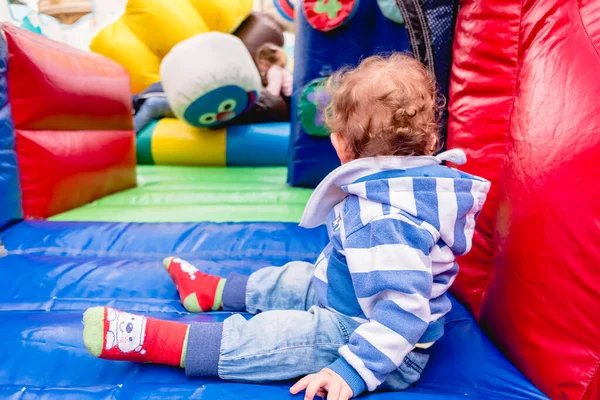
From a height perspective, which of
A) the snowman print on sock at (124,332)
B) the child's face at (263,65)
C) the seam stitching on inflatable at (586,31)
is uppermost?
the seam stitching on inflatable at (586,31)

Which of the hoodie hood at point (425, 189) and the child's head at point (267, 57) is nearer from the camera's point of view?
the hoodie hood at point (425, 189)

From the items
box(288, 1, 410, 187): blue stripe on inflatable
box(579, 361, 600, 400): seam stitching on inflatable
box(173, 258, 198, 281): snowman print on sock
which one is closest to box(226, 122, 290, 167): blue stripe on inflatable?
box(288, 1, 410, 187): blue stripe on inflatable

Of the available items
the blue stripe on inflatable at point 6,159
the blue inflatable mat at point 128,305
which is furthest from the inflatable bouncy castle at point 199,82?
the blue inflatable mat at point 128,305

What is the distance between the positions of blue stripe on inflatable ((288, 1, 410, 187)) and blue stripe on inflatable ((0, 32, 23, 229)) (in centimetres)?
83

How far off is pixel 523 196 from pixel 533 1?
1.08ft

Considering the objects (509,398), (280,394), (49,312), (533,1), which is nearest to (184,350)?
(280,394)

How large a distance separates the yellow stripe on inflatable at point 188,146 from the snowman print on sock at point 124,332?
1.54m

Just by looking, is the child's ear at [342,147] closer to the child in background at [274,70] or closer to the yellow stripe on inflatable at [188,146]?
the yellow stripe on inflatable at [188,146]

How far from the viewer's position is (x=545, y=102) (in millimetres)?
649

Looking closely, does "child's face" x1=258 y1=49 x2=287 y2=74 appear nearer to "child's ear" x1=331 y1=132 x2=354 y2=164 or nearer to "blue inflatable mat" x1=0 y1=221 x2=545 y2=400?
"blue inflatable mat" x1=0 y1=221 x2=545 y2=400

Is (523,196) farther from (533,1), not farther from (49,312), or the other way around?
(49,312)

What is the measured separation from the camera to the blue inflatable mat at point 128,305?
23.9 inches

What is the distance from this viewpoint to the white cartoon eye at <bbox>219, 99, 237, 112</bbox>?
6.25ft

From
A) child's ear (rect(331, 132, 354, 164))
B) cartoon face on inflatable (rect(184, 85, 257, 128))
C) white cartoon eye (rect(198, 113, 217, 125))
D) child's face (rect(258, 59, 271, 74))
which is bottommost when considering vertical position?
white cartoon eye (rect(198, 113, 217, 125))
